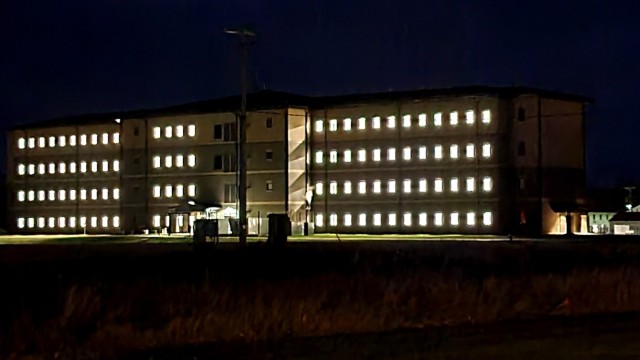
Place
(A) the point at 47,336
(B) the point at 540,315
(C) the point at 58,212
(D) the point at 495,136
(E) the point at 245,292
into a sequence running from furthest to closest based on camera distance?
(C) the point at 58,212 < (D) the point at 495,136 < (B) the point at 540,315 < (E) the point at 245,292 < (A) the point at 47,336

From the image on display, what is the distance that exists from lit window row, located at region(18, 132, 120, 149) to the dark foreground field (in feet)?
228

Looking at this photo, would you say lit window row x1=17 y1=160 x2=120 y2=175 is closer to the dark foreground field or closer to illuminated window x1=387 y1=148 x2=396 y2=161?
illuminated window x1=387 y1=148 x2=396 y2=161

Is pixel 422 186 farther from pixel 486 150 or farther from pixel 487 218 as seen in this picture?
pixel 487 218

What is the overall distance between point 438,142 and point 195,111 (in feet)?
73.0

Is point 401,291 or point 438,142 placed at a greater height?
point 438,142

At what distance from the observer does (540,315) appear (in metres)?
20.3

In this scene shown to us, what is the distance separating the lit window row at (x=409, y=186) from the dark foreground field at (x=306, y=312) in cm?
5331

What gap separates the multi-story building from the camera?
78.5 metres

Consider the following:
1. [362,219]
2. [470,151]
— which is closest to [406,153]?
[470,151]

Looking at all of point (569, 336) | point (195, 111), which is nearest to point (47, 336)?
point (569, 336)

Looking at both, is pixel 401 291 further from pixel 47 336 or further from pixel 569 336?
pixel 47 336

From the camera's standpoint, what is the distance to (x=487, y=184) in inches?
3093

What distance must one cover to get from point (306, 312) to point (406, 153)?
65462 mm

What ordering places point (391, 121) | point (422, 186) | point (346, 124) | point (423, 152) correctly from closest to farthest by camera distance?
point (422, 186) → point (423, 152) → point (391, 121) → point (346, 124)
